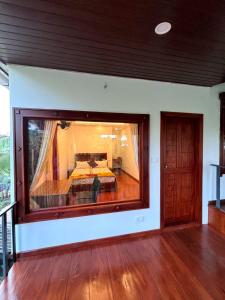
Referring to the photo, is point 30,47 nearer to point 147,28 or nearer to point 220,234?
point 147,28

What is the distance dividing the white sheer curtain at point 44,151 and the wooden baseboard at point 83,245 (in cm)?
90

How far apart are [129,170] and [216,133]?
6.21ft

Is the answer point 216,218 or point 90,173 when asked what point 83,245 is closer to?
point 90,173

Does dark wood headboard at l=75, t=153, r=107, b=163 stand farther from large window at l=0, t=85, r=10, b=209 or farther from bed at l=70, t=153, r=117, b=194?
large window at l=0, t=85, r=10, b=209

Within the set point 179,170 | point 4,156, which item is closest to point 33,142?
point 4,156

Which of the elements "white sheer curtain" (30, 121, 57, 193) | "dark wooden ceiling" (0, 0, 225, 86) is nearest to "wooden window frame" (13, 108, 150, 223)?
"white sheer curtain" (30, 121, 57, 193)

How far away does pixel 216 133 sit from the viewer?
3.52 meters

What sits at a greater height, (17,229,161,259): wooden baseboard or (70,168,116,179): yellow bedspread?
(70,168,116,179): yellow bedspread

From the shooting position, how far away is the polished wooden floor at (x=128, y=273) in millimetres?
1893

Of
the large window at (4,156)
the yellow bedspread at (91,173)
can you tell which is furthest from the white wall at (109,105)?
the yellow bedspread at (91,173)

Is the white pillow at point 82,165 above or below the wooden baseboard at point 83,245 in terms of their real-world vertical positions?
above

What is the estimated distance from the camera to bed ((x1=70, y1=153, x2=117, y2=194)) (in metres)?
3.12

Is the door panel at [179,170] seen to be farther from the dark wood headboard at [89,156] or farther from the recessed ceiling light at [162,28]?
the recessed ceiling light at [162,28]

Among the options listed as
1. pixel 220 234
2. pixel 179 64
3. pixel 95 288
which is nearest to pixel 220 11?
pixel 179 64
